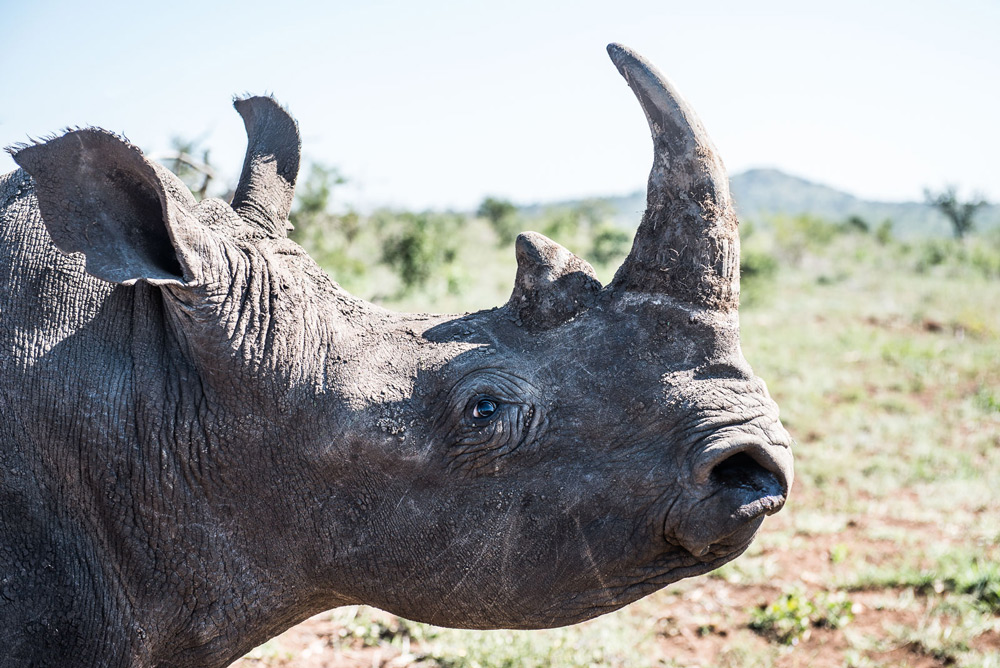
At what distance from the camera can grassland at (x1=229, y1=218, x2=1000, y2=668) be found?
497 centimetres

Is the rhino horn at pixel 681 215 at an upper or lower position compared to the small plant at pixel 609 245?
lower

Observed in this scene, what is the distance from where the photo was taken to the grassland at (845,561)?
196 inches

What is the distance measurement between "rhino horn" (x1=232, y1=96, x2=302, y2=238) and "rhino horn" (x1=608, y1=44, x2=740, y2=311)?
4.73ft

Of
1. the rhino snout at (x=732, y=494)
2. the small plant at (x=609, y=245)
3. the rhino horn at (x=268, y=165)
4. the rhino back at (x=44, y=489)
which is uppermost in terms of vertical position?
the small plant at (x=609, y=245)

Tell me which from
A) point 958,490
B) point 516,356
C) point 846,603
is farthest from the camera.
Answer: point 958,490

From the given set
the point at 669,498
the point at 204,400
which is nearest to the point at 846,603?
the point at 669,498

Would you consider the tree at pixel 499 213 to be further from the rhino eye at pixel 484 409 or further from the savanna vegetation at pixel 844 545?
the rhino eye at pixel 484 409

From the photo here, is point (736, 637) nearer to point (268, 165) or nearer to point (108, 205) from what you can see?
point (268, 165)

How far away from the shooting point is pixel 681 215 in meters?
2.69

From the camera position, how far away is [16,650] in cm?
262

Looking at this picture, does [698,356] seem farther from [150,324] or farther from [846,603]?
[846,603]

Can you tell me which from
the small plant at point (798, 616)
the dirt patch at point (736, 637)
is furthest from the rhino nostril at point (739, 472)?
the small plant at point (798, 616)

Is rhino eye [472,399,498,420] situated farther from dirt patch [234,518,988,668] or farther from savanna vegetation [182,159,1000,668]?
dirt patch [234,518,988,668]

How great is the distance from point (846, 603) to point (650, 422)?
149 inches
